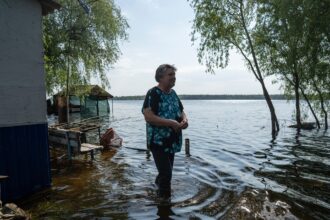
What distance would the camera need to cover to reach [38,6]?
7.39 m

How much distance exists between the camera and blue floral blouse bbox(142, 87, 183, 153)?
5.88 metres

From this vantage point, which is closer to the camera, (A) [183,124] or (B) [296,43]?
(A) [183,124]

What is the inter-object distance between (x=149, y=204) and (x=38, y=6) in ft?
15.9

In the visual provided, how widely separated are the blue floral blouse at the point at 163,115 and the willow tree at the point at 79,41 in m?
13.3

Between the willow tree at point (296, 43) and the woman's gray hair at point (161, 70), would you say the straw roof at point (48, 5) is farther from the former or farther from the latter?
the willow tree at point (296, 43)

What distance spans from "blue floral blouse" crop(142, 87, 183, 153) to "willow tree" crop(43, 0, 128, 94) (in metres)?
13.3

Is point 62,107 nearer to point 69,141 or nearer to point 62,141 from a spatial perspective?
point 62,141

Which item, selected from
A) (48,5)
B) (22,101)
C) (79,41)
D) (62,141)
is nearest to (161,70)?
(22,101)

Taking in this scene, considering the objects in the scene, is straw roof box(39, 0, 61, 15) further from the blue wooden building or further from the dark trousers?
the dark trousers

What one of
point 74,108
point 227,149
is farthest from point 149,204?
point 74,108

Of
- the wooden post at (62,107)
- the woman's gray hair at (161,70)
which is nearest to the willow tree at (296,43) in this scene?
the woman's gray hair at (161,70)

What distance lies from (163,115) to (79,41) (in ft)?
48.7

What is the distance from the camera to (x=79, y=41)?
1941 centimetres

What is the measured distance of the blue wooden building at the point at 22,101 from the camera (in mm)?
6672
